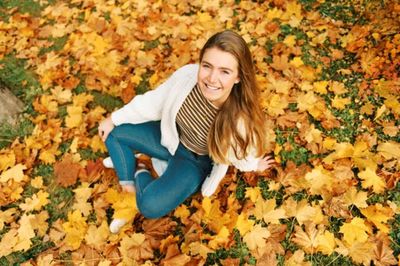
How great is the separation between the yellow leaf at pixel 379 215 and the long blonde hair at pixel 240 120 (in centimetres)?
90

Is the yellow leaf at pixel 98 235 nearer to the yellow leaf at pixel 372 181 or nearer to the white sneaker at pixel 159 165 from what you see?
the white sneaker at pixel 159 165

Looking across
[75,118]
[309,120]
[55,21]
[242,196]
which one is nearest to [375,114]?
[309,120]

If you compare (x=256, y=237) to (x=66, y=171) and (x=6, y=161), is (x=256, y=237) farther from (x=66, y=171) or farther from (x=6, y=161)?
(x=6, y=161)

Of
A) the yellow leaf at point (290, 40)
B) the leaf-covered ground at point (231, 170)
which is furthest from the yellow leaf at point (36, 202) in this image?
the yellow leaf at point (290, 40)

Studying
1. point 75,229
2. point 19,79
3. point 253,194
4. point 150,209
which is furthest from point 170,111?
point 19,79

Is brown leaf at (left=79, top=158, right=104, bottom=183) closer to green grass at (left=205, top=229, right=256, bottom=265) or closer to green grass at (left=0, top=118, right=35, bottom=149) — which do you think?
green grass at (left=0, top=118, right=35, bottom=149)

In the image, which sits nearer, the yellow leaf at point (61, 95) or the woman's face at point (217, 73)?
the woman's face at point (217, 73)

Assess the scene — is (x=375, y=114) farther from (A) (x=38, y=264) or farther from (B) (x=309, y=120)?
(A) (x=38, y=264)

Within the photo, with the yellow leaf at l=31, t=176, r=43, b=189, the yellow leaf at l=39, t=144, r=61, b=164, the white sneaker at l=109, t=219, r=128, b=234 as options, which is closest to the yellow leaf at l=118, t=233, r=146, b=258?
the white sneaker at l=109, t=219, r=128, b=234

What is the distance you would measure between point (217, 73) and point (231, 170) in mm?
1070

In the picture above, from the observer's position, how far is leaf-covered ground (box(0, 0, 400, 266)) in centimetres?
262

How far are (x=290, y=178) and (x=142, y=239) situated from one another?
120 centimetres

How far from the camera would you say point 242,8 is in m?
4.11

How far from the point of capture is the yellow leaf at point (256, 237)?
2600mm
